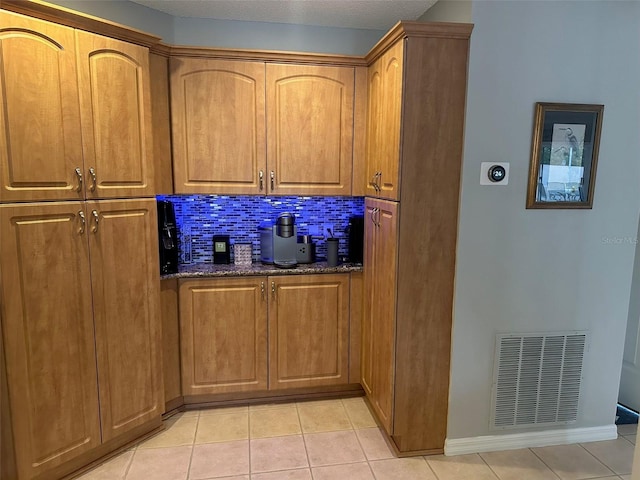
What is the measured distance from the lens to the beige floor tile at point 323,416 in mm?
2539

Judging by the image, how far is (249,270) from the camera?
104 inches

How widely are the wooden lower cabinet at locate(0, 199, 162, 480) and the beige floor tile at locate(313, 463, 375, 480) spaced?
3.34 feet

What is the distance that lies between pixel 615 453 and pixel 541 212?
1406 mm

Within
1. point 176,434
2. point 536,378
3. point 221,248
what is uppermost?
point 221,248

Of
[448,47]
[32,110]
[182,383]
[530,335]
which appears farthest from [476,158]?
[182,383]

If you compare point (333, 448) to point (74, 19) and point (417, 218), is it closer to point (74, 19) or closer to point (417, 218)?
point (417, 218)

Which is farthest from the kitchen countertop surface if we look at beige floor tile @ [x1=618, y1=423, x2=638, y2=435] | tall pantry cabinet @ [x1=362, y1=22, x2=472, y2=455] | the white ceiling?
beige floor tile @ [x1=618, y1=423, x2=638, y2=435]

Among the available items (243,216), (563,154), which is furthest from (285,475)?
(563,154)

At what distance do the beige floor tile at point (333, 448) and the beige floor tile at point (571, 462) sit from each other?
99 centimetres

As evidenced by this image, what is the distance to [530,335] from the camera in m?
2.25

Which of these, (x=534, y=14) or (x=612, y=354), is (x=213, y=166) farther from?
(x=612, y=354)

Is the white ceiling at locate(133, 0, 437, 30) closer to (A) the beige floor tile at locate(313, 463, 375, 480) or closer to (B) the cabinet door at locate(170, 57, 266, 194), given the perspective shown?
(B) the cabinet door at locate(170, 57, 266, 194)

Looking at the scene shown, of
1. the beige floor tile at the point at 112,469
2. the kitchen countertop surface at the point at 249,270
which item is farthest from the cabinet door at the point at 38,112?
the beige floor tile at the point at 112,469

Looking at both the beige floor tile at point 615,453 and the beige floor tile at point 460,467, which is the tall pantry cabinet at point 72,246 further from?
the beige floor tile at point 615,453
